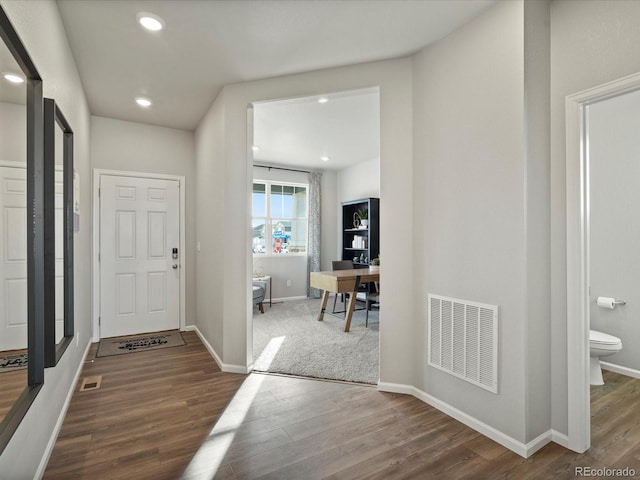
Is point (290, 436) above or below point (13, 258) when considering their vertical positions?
below

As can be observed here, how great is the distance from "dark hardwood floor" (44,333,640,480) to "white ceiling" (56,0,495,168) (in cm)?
266

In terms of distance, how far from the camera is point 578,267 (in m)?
1.89

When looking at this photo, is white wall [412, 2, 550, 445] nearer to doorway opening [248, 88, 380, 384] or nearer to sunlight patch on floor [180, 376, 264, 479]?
doorway opening [248, 88, 380, 384]

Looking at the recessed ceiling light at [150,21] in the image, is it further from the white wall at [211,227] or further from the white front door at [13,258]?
the white front door at [13,258]

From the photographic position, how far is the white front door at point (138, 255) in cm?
403

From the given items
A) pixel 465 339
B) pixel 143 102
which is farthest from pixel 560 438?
pixel 143 102

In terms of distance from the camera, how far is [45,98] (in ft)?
5.92

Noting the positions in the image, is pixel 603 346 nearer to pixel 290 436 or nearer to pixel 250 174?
pixel 290 436

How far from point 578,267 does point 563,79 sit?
1107 mm

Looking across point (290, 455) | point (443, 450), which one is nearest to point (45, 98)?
point (290, 455)

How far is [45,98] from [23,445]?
1704 millimetres

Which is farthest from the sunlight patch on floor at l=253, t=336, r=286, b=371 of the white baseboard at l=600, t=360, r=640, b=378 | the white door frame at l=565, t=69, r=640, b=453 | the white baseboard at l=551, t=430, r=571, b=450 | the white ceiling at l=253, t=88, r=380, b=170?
the white baseboard at l=600, t=360, r=640, b=378

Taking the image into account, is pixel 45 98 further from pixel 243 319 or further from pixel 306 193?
pixel 306 193

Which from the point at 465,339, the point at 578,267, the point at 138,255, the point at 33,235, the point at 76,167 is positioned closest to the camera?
the point at 33,235
